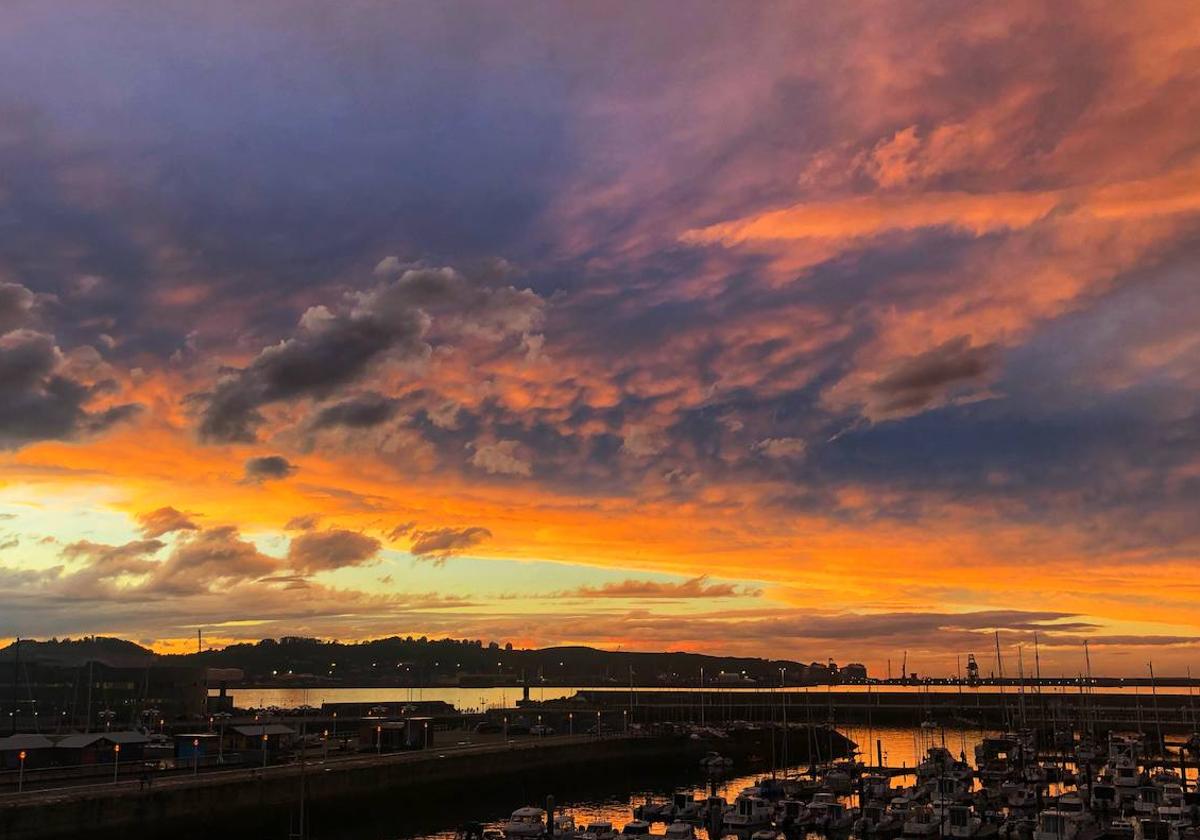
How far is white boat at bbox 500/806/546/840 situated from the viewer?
263 feet

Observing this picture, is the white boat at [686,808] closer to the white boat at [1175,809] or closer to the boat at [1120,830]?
the boat at [1120,830]

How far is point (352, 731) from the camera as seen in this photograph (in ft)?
483

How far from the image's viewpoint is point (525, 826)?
3179 inches

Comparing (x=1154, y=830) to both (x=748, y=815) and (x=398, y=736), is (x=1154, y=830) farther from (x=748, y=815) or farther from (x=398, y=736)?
(x=398, y=736)

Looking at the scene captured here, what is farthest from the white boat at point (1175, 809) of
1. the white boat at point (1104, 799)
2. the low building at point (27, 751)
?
the low building at point (27, 751)

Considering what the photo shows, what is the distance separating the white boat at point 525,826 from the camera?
80062 mm

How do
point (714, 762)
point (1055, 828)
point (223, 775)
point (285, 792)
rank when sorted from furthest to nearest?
point (714, 762), point (223, 775), point (285, 792), point (1055, 828)

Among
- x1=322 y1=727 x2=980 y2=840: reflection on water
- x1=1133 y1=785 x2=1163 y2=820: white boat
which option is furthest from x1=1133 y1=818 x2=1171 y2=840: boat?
x1=322 y1=727 x2=980 y2=840: reflection on water

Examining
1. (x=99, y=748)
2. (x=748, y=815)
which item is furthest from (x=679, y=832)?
(x=99, y=748)

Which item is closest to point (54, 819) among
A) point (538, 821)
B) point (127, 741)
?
point (127, 741)

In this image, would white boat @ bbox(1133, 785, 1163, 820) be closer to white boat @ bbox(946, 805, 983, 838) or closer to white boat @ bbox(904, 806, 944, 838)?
white boat @ bbox(946, 805, 983, 838)

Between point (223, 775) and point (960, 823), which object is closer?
point (960, 823)

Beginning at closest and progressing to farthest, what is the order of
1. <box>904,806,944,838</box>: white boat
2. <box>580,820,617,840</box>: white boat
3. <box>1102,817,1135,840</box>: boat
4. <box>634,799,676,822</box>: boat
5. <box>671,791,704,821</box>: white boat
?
<box>580,820,617,840</box>: white boat, <box>904,806,944,838</box>: white boat, <box>1102,817,1135,840</box>: boat, <box>671,791,704,821</box>: white boat, <box>634,799,676,822</box>: boat

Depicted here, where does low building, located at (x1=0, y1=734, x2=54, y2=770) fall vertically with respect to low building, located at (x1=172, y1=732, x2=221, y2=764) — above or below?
above
